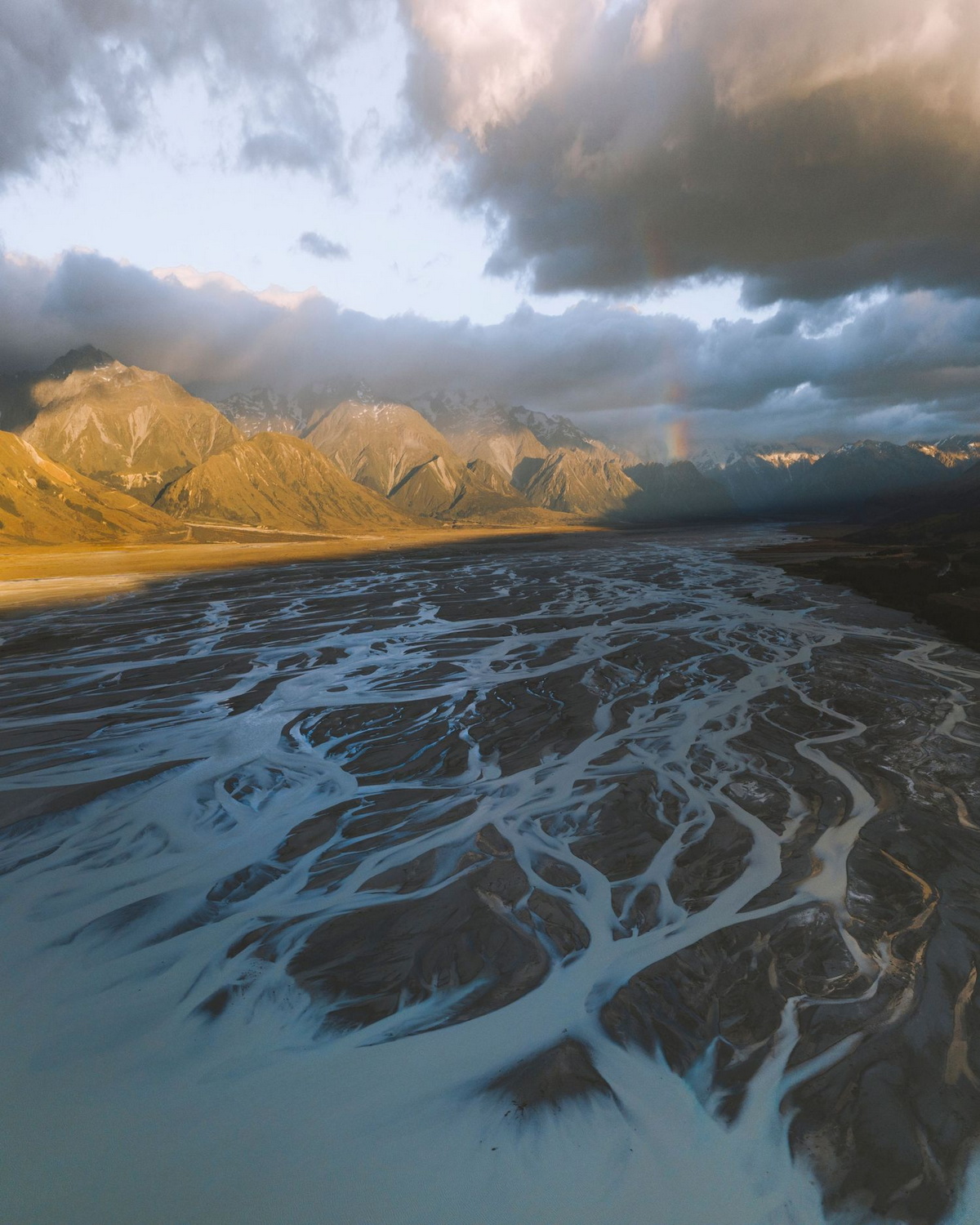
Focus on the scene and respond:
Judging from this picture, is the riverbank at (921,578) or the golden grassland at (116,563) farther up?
the riverbank at (921,578)

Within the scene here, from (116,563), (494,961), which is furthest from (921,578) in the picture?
(116,563)

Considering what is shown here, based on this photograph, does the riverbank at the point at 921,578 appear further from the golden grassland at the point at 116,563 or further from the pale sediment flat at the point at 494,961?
the golden grassland at the point at 116,563

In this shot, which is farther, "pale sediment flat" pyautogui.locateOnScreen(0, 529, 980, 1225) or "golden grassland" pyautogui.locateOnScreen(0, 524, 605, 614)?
"golden grassland" pyautogui.locateOnScreen(0, 524, 605, 614)

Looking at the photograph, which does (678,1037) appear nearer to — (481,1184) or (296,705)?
(481,1184)

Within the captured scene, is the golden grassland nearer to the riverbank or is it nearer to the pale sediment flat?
the pale sediment flat

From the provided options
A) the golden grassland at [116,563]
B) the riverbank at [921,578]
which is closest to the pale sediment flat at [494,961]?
the riverbank at [921,578]

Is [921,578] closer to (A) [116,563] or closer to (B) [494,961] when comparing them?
(B) [494,961]

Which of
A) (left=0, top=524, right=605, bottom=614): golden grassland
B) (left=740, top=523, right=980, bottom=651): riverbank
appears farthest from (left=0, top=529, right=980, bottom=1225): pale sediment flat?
(left=0, top=524, right=605, bottom=614): golden grassland

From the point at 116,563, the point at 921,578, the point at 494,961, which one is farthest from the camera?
the point at 116,563
